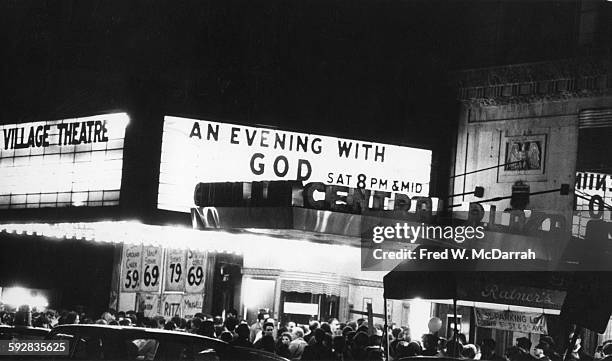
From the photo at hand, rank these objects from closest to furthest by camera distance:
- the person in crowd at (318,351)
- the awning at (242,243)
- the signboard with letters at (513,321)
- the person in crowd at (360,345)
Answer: the person in crowd at (318,351) → the person in crowd at (360,345) → the signboard with letters at (513,321) → the awning at (242,243)

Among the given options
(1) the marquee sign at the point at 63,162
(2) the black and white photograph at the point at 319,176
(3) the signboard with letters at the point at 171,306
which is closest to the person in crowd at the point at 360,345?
(2) the black and white photograph at the point at 319,176

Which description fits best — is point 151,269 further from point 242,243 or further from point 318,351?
point 318,351

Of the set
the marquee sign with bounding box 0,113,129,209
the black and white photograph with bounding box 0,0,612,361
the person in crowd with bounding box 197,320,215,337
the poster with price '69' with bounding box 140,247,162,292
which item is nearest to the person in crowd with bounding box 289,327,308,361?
the black and white photograph with bounding box 0,0,612,361

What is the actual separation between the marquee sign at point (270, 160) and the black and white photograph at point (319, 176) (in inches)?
1.7

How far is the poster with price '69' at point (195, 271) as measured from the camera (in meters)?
26.3

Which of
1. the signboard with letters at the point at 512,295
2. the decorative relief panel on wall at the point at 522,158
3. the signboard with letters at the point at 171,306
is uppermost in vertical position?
the decorative relief panel on wall at the point at 522,158

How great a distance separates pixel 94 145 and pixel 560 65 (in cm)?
1096

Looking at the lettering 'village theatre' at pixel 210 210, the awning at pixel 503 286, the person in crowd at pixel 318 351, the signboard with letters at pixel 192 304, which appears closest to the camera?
the awning at pixel 503 286

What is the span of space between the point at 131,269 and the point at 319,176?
256 inches

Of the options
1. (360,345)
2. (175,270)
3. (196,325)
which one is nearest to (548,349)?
(360,345)

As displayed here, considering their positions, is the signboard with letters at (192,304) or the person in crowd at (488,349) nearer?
the person in crowd at (488,349)

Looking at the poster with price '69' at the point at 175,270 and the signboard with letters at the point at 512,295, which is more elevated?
the signboard with letters at the point at 512,295

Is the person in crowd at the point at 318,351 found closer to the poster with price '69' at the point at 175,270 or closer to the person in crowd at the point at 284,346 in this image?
the person in crowd at the point at 284,346

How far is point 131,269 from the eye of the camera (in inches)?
1076
